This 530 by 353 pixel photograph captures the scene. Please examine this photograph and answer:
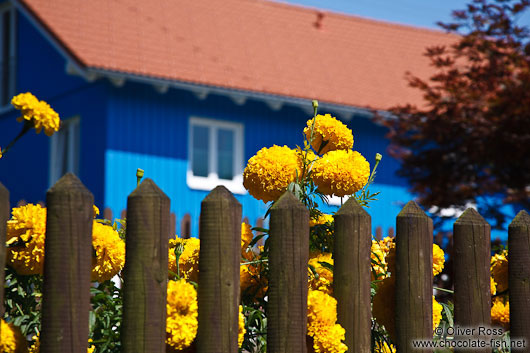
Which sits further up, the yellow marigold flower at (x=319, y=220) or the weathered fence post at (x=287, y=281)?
the yellow marigold flower at (x=319, y=220)

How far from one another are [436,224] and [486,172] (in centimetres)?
102

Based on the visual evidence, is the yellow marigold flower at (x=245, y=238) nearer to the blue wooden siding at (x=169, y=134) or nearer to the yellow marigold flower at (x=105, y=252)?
the yellow marigold flower at (x=105, y=252)

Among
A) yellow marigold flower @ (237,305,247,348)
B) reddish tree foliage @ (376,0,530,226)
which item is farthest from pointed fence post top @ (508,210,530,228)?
reddish tree foliage @ (376,0,530,226)

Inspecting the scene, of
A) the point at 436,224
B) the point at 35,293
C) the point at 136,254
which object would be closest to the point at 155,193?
the point at 136,254

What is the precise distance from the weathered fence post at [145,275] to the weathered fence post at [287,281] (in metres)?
0.38

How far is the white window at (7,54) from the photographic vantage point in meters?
16.1

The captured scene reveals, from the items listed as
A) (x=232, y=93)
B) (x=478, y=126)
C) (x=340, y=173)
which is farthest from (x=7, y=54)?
(x=340, y=173)

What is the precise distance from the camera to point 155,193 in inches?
101

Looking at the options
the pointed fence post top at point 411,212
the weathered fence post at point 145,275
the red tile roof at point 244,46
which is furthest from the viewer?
the red tile roof at point 244,46

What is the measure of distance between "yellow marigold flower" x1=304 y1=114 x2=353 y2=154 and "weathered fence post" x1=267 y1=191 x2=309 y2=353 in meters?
0.50

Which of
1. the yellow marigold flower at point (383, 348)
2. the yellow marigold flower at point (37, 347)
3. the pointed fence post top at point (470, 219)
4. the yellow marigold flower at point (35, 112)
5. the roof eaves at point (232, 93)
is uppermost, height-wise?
the roof eaves at point (232, 93)

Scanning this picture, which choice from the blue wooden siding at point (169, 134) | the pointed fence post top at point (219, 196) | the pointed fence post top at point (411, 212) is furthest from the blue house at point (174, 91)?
the pointed fence post top at point (219, 196)

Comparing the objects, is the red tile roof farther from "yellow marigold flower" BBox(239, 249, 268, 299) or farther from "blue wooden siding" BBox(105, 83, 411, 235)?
"yellow marigold flower" BBox(239, 249, 268, 299)

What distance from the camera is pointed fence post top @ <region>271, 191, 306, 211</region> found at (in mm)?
2746
